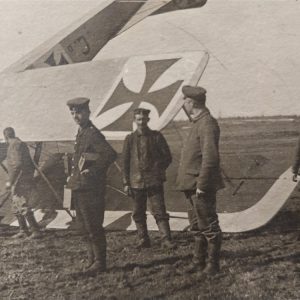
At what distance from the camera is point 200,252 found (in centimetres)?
276

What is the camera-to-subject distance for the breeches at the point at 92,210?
2844 mm

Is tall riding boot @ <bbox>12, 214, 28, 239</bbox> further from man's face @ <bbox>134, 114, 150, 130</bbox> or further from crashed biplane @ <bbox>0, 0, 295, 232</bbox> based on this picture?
man's face @ <bbox>134, 114, 150, 130</bbox>

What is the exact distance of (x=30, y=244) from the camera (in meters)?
3.37

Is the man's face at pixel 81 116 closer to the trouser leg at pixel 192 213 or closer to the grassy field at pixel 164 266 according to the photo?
the trouser leg at pixel 192 213

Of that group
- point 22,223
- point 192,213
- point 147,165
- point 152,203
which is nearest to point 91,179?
point 147,165

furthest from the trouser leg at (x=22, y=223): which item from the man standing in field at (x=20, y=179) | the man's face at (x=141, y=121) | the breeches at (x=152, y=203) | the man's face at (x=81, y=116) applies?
the man's face at (x=141, y=121)

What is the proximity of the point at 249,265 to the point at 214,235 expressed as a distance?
37cm

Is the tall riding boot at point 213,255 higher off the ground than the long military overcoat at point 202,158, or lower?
lower

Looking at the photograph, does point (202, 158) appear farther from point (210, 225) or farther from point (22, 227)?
point (22, 227)

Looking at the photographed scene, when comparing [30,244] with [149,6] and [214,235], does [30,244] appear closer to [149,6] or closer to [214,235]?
[214,235]

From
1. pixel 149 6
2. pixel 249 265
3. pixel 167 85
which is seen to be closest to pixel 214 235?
pixel 249 265

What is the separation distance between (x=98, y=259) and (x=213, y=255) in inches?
33.5

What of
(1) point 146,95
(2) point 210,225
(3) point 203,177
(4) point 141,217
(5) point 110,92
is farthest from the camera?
(5) point 110,92

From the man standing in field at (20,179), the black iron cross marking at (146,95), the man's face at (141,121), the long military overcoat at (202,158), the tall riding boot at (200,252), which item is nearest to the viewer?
the long military overcoat at (202,158)
